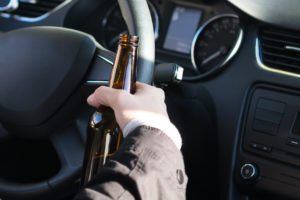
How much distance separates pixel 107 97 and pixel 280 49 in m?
0.81

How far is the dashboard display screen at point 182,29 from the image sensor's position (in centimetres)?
176

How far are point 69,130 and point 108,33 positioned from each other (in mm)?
866

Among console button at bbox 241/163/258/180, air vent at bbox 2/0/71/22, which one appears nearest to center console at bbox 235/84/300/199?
console button at bbox 241/163/258/180

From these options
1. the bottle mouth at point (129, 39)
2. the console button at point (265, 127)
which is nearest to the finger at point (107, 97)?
the bottle mouth at point (129, 39)

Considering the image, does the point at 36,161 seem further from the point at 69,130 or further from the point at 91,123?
the point at 91,123

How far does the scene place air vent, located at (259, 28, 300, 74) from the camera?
132 cm

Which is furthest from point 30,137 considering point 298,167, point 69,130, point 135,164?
point 298,167

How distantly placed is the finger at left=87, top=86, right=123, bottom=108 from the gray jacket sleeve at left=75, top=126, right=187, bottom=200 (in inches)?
3.9

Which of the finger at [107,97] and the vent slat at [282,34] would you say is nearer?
the finger at [107,97]

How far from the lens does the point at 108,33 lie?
1876mm

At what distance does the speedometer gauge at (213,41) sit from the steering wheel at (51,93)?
67cm

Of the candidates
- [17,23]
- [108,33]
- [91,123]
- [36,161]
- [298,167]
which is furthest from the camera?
[108,33]

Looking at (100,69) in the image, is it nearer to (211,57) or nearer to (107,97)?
(107,97)

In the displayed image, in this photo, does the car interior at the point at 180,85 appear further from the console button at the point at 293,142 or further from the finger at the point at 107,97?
the finger at the point at 107,97
